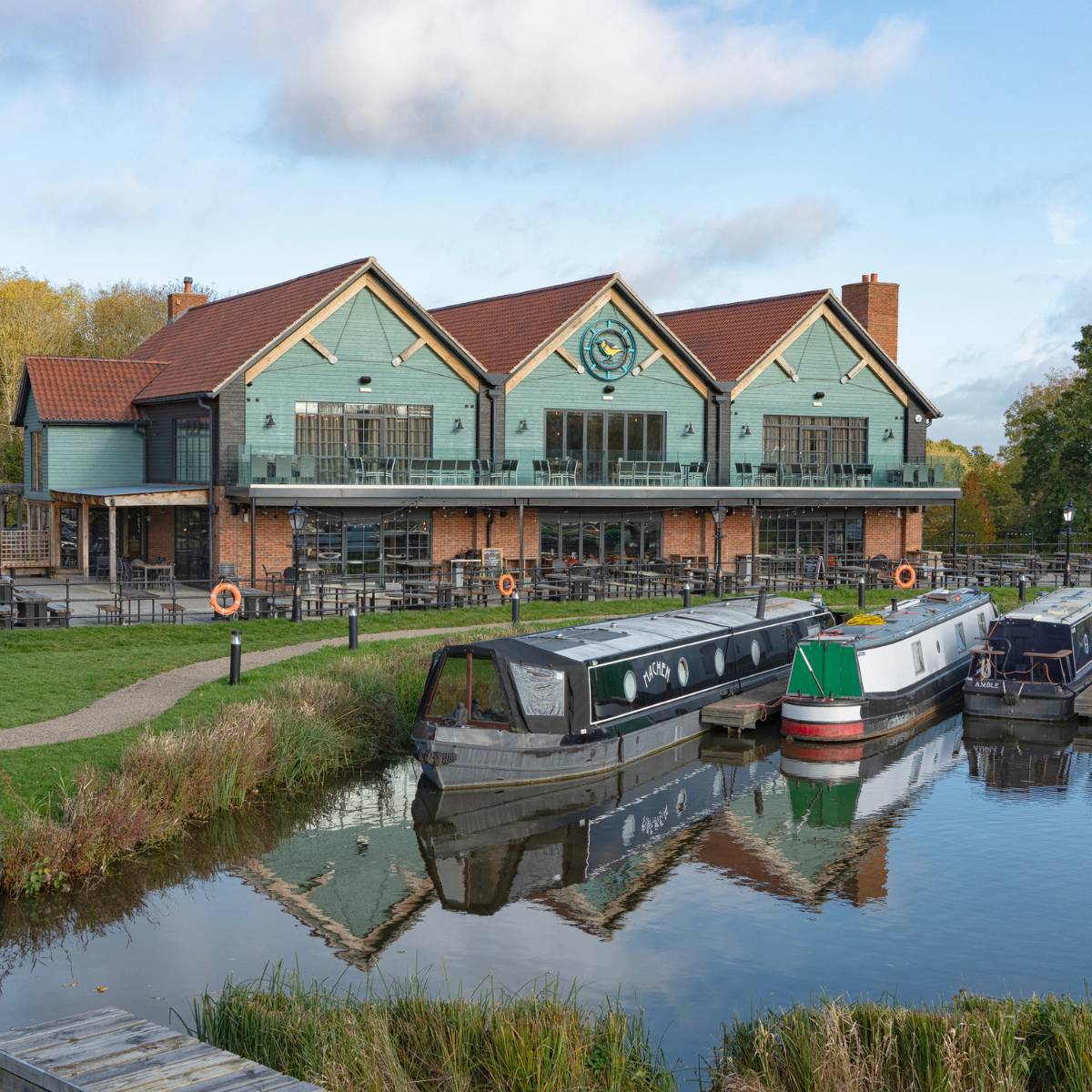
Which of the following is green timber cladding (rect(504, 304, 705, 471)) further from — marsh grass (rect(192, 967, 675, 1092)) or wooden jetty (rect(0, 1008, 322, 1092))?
wooden jetty (rect(0, 1008, 322, 1092))

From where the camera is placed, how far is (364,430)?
40.8 m

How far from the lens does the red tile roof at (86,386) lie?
42375mm

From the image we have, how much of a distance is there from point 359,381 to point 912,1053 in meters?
32.1

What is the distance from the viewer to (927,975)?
1401 cm

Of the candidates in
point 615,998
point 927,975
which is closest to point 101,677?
point 615,998

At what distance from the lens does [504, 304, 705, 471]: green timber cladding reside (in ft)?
142

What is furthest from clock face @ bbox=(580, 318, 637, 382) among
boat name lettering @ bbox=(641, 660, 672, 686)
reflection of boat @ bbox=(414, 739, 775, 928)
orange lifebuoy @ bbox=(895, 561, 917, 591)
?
reflection of boat @ bbox=(414, 739, 775, 928)

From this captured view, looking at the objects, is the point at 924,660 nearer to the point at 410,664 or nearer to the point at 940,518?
the point at 410,664

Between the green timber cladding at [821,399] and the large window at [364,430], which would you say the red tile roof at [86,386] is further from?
the green timber cladding at [821,399]

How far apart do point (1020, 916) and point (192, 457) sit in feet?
98.6

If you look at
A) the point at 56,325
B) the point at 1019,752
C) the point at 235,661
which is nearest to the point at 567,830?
the point at 235,661

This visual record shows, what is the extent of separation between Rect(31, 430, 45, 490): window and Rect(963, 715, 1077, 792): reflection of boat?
98.9 ft

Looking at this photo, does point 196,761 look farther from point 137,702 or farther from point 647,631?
point 647,631

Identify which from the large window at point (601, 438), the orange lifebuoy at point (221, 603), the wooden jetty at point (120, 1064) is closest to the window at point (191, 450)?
the large window at point (601, 438)
